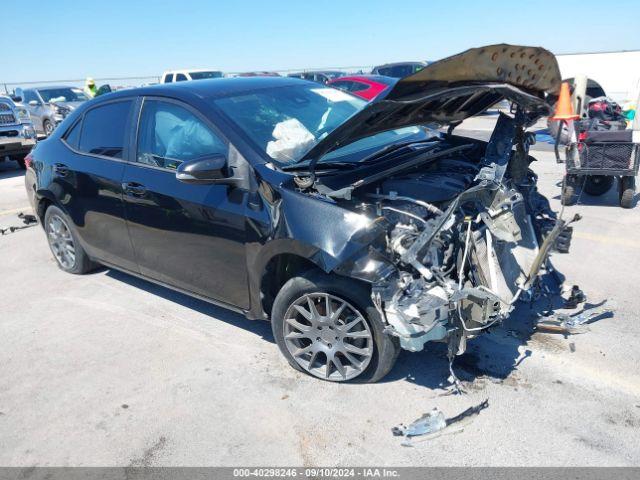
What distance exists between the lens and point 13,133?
A: 1172 centimetres

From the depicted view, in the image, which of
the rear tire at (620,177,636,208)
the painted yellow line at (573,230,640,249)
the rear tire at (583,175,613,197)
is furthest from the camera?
the rear tire at (583,175,613,197)

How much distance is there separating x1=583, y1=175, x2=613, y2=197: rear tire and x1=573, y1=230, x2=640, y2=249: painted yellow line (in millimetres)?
1638

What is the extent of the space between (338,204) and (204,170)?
87 centimetres

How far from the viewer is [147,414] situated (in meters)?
3.20

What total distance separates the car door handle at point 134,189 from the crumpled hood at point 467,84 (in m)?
1.42

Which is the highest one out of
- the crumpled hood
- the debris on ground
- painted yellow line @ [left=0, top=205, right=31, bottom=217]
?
the crumpled hood

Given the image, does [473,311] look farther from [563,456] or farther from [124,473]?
[124,473]

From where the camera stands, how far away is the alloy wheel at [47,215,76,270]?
17.1ft

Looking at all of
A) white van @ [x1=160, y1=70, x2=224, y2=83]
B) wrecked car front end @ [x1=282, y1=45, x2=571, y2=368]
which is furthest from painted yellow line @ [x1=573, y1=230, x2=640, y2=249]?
white van @ [x1=160, y1=70, x2=224, y2=83]

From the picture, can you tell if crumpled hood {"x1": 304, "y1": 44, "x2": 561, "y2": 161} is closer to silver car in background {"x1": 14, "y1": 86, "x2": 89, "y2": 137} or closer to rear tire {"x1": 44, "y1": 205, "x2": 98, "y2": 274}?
rear tire {"x1": 44, "y1": 205, "x2": 98, "y2": 274}

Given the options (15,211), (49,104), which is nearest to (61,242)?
(15,211)

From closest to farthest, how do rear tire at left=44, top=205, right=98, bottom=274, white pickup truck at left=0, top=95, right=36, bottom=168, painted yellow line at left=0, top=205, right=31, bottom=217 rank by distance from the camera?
rear tire at left=44, top=205, right=98, bottom=274
painted yellow line at left=0, top=205, right=31, bottom=217
white pickup truck at left=0, top=95, right=36, bottom=168

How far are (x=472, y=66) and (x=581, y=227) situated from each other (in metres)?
4.11

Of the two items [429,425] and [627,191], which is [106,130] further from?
[627,191]
